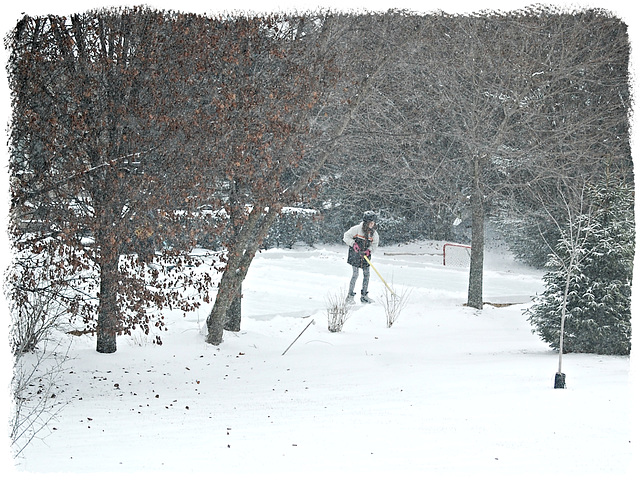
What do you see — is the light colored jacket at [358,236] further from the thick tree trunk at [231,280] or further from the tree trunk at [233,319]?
the thick tree trunk at [231,280]

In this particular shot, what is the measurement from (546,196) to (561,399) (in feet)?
24.6

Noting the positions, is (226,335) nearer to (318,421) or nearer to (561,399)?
(318,421)

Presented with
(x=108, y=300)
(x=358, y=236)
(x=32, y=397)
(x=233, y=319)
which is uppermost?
(x=358, y=236)

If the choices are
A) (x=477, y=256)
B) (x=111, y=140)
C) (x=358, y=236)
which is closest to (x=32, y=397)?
(x=111, y=140)

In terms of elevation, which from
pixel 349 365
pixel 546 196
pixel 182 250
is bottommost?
pixel 349 365

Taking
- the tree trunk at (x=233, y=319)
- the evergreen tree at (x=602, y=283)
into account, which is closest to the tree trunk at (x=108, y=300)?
the tree trunk at (x=233, y=319)

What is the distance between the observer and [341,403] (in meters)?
5.20

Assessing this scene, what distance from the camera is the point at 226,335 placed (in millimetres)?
8297

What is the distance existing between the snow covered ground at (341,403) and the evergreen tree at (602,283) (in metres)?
0.24

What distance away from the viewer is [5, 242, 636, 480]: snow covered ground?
3396mm

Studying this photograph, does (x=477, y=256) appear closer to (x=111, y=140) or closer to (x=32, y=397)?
(x=111, y=140)

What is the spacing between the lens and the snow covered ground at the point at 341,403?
3.40 meters

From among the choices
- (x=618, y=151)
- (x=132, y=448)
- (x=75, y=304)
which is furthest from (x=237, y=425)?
(x=618, y=151)

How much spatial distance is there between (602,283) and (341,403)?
3095 millimetres
